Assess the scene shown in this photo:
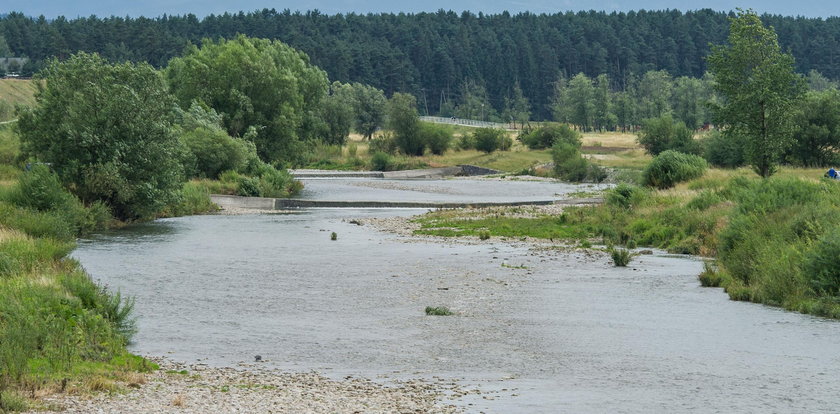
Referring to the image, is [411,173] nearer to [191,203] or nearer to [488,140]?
[488,140]

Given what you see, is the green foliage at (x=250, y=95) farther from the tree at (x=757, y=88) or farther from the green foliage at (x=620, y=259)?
the green foliage at (x=620, y=259)

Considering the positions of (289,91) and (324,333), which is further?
(289,91)

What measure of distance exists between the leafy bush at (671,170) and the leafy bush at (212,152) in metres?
33.4

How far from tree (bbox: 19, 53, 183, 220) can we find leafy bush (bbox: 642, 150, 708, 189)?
Result: 100 ft

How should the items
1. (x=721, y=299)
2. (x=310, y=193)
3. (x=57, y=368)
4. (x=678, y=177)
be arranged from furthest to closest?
1. (x=310, y=193)
2. (x=678, y=177)
3. (x=721, y=299)
4. (x=57, y=368)

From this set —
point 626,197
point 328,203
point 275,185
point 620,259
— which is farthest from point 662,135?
point 620,259

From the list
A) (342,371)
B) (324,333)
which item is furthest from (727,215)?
(342,371)

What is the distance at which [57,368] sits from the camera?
21266mm

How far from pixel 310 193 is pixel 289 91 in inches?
603

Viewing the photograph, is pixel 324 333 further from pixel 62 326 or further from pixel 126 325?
pixel 62 326

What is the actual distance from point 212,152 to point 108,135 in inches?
928

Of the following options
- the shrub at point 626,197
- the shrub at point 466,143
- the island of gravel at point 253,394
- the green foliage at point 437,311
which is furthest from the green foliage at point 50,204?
the shrub at point 466,143

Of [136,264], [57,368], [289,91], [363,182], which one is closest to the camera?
[57,368]

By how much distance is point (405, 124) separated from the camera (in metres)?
147
